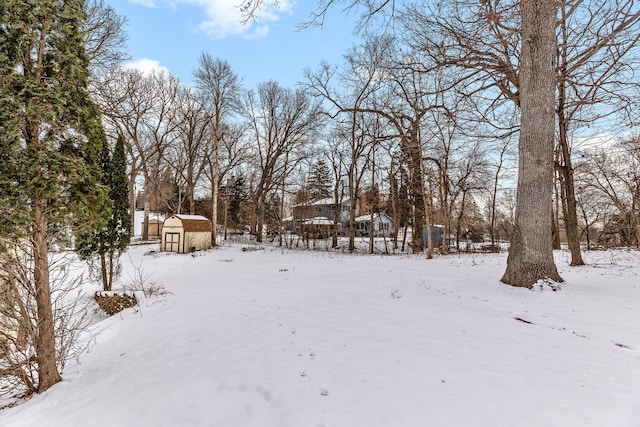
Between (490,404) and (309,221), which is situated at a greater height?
(309,221)

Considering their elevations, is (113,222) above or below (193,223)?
below

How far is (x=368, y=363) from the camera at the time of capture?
2826 mm

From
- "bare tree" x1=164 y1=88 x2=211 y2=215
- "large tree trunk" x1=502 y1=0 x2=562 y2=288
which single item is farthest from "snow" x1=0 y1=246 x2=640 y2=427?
"bare tree" x1=164 y1=88 x2=211 y2=215

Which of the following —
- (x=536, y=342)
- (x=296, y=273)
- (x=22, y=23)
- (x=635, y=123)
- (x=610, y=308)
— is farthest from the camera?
(x=296, y=273)

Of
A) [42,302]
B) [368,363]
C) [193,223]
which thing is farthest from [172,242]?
[368,363]

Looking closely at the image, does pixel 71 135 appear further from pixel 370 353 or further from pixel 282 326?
pixel 370 353

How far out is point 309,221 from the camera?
2970cm

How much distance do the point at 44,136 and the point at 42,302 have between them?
1782 mm

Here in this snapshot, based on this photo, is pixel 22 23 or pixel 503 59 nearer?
pixel 22 23

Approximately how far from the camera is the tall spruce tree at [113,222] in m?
7.76

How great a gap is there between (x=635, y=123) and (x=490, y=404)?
881 cm

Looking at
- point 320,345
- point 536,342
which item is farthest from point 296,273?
point 536,342

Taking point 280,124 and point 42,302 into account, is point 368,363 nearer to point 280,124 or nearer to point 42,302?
point 42,302

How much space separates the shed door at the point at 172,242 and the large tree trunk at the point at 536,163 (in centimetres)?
1597
